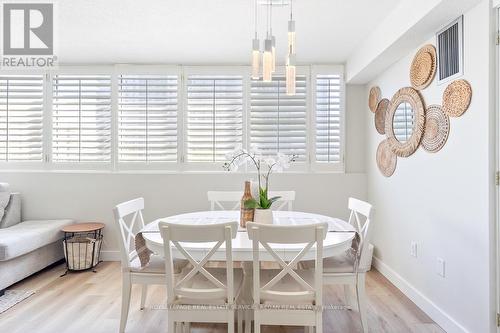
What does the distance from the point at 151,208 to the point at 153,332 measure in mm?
1750

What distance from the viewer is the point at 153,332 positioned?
7.29 feet

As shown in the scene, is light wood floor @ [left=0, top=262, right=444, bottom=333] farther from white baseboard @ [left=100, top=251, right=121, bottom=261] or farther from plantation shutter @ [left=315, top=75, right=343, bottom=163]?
plantation shutter @ [left=315, top=75, right=343, bottom=163]

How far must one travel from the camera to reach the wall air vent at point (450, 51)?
6.81ft

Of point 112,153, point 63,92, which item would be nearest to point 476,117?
point 112,153

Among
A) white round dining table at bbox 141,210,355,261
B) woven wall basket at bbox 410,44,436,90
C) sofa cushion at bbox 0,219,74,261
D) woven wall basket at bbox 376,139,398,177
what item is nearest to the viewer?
white round dining table at bbox 141,210,355,261

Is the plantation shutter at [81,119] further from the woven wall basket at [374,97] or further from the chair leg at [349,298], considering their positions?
the woven wall basket at [374,97]

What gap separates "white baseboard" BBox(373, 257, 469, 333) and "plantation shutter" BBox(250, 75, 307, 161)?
5.61 ft

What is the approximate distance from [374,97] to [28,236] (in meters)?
3.97

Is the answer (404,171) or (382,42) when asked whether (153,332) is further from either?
(382,42)

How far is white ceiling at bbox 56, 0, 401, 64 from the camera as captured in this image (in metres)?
2.43

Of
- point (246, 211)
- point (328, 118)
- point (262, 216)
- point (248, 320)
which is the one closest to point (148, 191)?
point (246, 211)

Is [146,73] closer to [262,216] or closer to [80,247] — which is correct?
[80,247]

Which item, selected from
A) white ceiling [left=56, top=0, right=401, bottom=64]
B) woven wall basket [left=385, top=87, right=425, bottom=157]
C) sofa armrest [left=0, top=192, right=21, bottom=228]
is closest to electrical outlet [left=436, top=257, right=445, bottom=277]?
woven wall basket [left=385, top=87, right=425, bottom=157]

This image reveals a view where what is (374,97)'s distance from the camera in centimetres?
353
